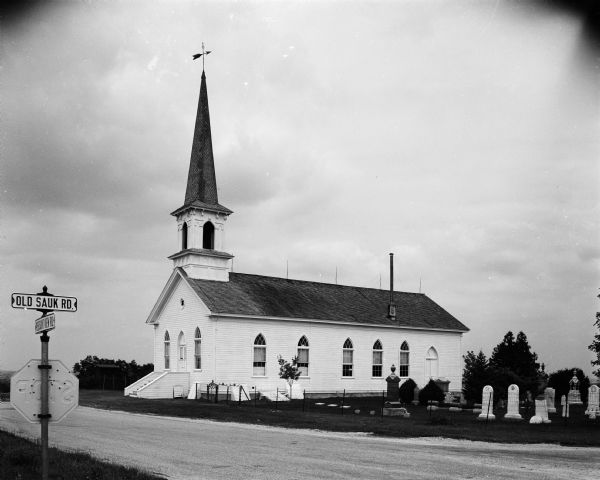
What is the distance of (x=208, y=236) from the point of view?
4144 centimetres

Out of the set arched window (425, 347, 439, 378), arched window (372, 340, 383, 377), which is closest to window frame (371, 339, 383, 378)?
arched window (372, 340, 383, 377)

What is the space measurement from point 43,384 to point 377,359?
3753cm

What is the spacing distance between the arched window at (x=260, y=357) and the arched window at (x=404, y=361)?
35.6 feet

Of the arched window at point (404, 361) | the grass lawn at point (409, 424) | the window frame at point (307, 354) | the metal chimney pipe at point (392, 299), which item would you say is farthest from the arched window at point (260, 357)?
the arched window at point (404, 361)

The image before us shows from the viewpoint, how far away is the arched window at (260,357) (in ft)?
129

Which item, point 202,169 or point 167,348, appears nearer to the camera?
point 202,169

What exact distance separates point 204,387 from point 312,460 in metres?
24.4

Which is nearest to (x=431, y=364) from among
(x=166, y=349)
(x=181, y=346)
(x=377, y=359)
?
(x=377, y=359)

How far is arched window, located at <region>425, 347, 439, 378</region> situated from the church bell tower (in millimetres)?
15583

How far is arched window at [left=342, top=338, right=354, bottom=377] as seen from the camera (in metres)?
43.4

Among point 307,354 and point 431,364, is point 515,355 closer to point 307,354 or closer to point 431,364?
point 431,364

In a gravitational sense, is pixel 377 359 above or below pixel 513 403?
below

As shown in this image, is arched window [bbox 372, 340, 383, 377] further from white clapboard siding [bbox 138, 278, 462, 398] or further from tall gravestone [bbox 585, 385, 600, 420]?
tall gravestone [bbox 585, 385, 600, 420]

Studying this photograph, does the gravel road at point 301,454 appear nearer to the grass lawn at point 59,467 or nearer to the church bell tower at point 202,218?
the grass lawn at point 59,467
